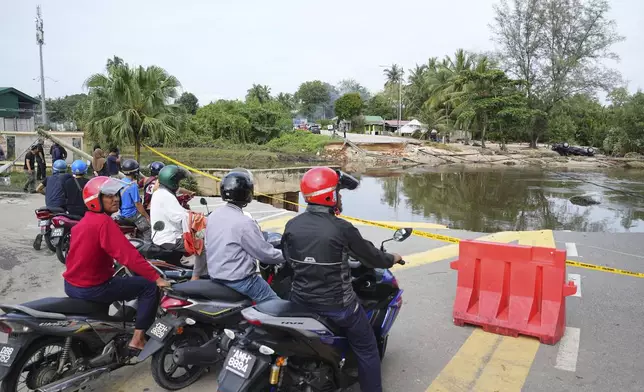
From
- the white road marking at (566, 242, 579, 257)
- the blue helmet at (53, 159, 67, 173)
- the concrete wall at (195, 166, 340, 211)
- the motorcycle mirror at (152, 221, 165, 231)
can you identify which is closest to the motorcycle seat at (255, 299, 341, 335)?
the motorcycle mirror at (152, 221, 165, 231)

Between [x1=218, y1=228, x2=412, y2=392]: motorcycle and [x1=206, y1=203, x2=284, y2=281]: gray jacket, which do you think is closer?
[x1=218, y1=228, x2=412, y2=392]: motorcycle

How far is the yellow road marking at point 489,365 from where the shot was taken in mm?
4238

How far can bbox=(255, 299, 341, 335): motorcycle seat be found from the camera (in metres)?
3.42

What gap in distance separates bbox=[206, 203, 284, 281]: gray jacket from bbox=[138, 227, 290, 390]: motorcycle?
0.51 ft

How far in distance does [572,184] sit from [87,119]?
83.5ft

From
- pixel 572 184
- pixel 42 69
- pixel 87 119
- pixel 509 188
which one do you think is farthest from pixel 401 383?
pixel 42 69

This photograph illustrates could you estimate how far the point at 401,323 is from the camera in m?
5.64

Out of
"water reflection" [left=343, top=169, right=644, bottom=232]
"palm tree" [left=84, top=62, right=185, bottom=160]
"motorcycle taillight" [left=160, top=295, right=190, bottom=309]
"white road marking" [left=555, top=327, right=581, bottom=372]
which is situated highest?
"palm tree" [left=84, top=62, right=185, bottom=160]

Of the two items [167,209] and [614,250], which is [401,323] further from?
[614,250]

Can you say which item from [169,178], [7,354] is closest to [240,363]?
[7,354]

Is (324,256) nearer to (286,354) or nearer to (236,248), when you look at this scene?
(286,354)

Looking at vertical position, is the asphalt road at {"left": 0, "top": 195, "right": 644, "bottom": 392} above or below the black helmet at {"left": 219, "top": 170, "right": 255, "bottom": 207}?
below

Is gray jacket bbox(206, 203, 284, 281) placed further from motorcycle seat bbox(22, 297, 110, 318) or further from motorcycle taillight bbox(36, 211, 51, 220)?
motorcycle taillight bbox(36, 211, 51, 220)

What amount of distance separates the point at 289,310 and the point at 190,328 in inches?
40.4
